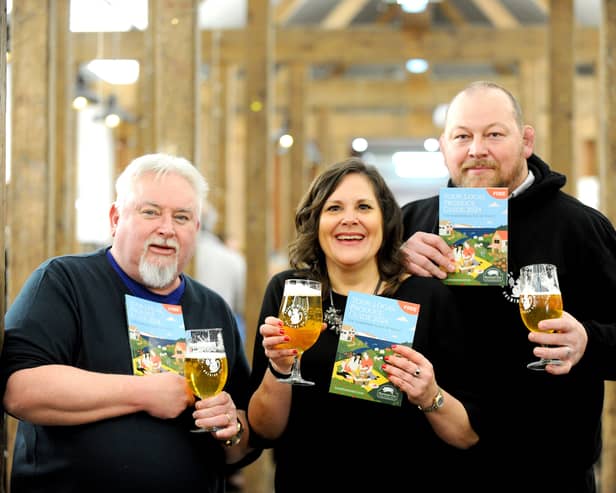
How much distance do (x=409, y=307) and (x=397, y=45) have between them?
236 inches

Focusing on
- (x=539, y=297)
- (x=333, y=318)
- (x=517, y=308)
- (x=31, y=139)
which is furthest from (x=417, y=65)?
(x=539, y=297)

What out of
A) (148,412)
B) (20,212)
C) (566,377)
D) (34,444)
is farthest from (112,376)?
(20,212)

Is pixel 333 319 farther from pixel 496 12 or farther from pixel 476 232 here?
pixel 496 12

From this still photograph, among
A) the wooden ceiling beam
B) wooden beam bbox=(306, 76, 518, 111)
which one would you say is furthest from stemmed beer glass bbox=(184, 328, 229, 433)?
wooden beam bbox=(306, 76, 518, 111)

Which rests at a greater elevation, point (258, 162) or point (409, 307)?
point (258, 162)

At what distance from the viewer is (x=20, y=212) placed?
3502 millimetres

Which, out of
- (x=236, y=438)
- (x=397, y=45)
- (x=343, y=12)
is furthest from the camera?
(x=343, y=12)

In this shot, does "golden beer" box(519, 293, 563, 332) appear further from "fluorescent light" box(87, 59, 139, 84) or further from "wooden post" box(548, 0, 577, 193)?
"fluorescent light" box(87, 59, 139, 84)

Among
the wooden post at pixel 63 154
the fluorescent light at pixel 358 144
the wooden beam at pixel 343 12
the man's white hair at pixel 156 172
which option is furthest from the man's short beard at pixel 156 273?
the fluorescent light at pixel 358 144

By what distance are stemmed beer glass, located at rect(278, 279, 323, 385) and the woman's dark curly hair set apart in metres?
0.21

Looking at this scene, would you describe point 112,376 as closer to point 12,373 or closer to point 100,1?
point 12,373

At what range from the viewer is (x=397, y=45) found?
7715 millimetres

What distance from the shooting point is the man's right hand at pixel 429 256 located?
223 centimetres

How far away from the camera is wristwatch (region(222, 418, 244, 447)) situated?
6.93ft
